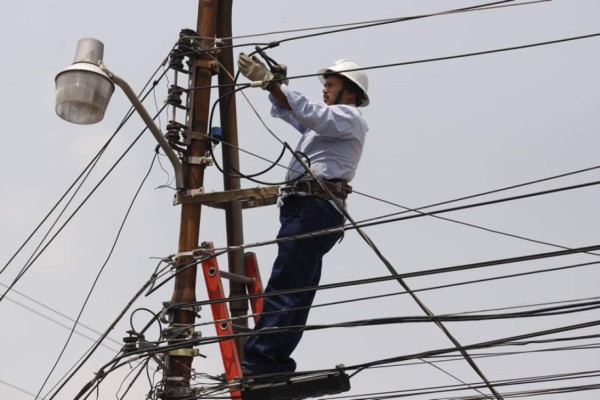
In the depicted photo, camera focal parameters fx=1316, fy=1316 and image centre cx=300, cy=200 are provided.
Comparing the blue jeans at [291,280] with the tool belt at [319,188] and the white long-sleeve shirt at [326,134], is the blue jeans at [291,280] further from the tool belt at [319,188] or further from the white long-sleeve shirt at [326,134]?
the white long-sleeve shirt at [326,134]

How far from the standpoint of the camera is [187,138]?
30.8 feet

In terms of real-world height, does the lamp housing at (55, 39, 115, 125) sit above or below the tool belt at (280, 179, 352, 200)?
above

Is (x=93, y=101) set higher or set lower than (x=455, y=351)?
higher

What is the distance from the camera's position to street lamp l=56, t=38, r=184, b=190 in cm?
868

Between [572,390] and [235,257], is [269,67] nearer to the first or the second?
[235,257]

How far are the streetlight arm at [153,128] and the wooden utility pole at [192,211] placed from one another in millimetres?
70

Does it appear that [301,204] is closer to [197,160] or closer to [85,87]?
[197,160]

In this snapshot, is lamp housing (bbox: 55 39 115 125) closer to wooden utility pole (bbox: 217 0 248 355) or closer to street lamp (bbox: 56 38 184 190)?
street lamp (bbox: 56 38 184 190)

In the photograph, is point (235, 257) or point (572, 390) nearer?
point (572, 390)

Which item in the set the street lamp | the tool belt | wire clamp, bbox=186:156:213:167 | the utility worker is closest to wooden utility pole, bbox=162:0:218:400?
wire clamp, bbox=186:156:213:167

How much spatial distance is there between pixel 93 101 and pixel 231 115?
128 cm

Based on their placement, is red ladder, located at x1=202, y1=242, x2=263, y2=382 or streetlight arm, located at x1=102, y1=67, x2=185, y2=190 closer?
red ladder, located at x1=202, y1=242, x2=263, y2=382

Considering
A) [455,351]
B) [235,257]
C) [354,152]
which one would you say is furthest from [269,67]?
[455,351]

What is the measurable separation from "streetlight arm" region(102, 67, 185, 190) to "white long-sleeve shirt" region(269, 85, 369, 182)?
85 centimetres
